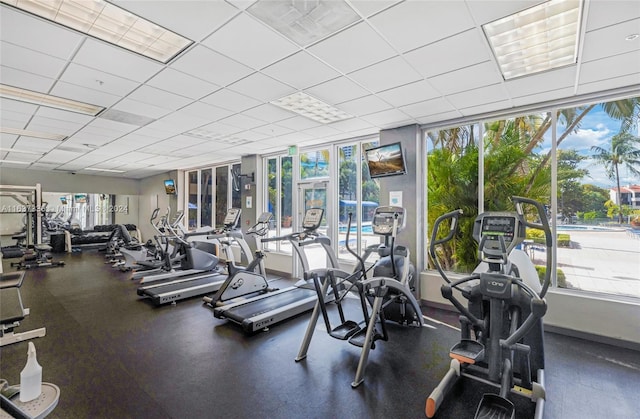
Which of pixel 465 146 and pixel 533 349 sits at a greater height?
pixel 465 146

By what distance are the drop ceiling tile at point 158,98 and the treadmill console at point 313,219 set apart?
2227mm

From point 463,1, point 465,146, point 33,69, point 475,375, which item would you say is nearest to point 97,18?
point 33,69

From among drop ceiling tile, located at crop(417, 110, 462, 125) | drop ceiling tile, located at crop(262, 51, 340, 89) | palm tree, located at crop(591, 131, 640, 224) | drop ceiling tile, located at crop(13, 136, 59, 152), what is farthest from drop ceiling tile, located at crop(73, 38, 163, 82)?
palm tree, located at crop(591, 131, 640, 224)

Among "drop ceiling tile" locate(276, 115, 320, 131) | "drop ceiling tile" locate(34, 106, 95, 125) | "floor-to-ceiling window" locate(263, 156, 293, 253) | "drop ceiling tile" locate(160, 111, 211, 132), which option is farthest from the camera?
"floor-to-ceiling window" locate(263, 156, 293, 253)

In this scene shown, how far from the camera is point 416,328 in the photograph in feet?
12.8

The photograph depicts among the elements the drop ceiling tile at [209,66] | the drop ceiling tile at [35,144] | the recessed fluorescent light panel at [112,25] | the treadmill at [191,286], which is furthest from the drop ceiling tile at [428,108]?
the drop ceiling tile at [35,144]

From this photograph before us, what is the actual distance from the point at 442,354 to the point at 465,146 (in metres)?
3.14

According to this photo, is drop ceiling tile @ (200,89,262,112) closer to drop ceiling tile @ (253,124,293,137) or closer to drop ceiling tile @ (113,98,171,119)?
drop ceiling tile @ (113,98,171,119)

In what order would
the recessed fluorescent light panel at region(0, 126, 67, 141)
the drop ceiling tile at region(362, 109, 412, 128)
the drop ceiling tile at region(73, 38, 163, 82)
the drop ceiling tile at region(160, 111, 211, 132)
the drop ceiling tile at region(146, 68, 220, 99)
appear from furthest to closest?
the recessed fluorescent light panel at region(0, 126, 67, 141), the drop ceiling tile at region(160, 111, 211, 132), the drop ceiling tile at region(362, 109, 412, 128), the drop ceiling tile at region(146, 68, 220, 99), the drop ceiling tile at region(73, 38, 163, 82)

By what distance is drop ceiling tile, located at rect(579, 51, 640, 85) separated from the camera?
2782 mm

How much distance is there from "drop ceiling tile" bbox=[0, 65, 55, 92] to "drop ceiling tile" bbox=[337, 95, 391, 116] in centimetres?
339

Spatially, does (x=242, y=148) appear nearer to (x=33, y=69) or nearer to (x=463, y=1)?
(x=33, y=69)

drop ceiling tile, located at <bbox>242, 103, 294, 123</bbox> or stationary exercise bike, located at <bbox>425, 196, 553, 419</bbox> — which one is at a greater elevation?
drop ceiling tile, located at <bbox>242, 103, 294, 123</bbox>

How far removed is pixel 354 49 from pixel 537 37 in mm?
1553
